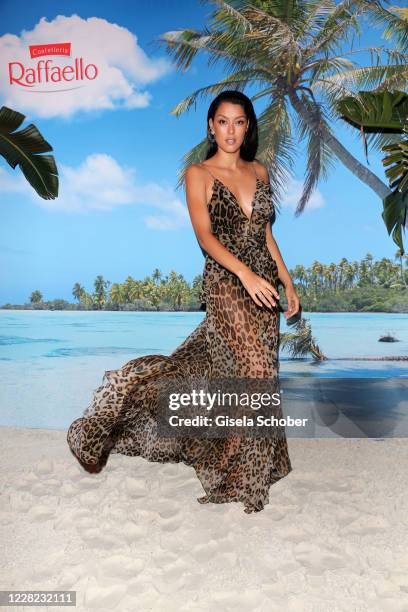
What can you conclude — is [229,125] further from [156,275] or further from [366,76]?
[156,275]

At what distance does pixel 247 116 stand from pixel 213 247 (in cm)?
60

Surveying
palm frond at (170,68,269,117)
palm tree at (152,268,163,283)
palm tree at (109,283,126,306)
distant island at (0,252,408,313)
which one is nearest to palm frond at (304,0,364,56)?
palm frond at (170,68,269,117)

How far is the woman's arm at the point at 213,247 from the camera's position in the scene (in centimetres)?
235

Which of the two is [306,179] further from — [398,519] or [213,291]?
[398,519]

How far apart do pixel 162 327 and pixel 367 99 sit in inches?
111

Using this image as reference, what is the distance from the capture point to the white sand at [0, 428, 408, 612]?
1.91 meters

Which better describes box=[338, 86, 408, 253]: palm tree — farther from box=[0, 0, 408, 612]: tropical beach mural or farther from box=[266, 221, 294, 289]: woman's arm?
box=[266, 221, 294, 289]: woman's arm

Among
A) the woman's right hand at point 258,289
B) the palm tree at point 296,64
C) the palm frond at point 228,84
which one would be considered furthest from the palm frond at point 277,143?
the woman's right hand at point 258,289

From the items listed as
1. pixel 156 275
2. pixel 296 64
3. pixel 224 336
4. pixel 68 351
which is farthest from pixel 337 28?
pixel 68 351

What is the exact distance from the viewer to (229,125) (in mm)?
2588

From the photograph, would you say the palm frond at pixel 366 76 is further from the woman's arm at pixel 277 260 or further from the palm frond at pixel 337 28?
the woman's arm at pixel 277 260

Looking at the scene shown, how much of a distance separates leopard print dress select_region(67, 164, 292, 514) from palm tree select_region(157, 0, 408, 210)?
263 centimetres

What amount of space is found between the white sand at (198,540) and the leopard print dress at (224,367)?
0.16 m

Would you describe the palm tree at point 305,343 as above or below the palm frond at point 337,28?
below
